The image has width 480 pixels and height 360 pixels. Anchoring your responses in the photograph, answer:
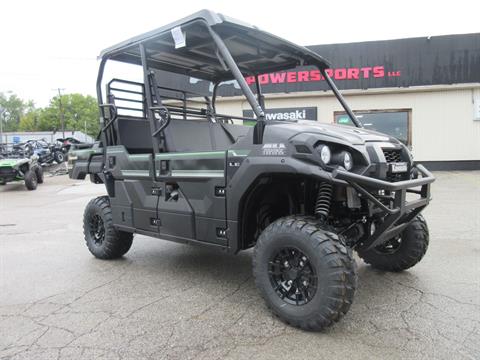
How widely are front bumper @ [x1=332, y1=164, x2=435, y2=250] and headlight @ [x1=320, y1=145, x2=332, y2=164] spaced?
0.17m

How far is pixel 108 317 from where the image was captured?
3289mm

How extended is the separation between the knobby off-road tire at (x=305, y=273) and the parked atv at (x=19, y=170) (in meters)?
13.3

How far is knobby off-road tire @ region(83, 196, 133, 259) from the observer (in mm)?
4801

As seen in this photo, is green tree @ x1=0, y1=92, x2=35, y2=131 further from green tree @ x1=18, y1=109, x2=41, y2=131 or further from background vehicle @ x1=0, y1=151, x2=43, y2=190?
background vehicle @ x1=0, y1=151, x2=43, y2=190

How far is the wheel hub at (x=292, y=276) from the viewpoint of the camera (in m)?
2.99

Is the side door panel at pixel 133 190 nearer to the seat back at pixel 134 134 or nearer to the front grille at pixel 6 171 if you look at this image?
the seat back at pixel 134 134

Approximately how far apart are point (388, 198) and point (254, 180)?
101cm

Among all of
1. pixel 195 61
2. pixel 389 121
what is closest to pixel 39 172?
pixel 195 61

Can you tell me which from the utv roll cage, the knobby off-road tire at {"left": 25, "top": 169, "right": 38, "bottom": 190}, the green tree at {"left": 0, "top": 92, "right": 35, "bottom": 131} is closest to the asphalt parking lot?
the utv roll cage

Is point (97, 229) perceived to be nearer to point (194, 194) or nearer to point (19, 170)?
point (194, 194)

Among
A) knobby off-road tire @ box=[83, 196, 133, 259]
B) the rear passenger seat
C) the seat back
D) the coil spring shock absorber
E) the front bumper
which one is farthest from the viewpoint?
knobby off-road tire @ box=[83, 196, 133, 259]

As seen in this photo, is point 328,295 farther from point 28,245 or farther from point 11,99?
point 11,99

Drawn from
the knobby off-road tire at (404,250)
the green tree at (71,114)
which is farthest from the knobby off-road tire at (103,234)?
the green tree at (71,114)

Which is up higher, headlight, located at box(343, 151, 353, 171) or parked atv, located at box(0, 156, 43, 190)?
headlight, located at box(343, 151, 353, 171)
